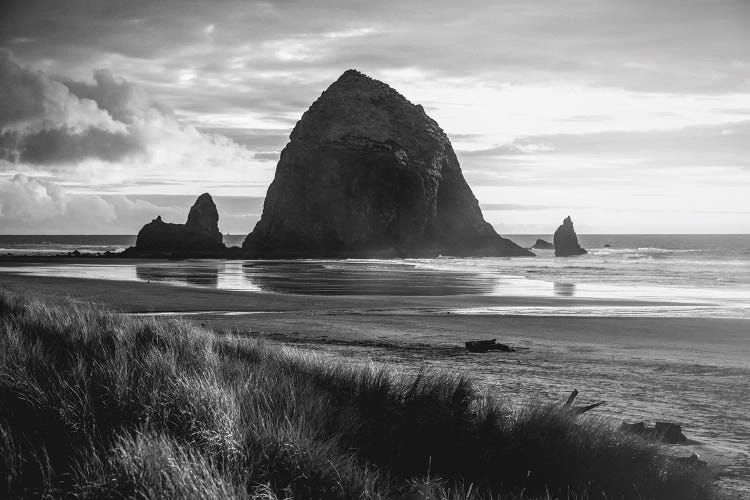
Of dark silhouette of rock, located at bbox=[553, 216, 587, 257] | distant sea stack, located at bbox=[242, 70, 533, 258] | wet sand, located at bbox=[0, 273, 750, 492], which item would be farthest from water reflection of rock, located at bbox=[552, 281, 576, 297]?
dark silhouette of rock, located at bbox=[553, 216, 587, 257]

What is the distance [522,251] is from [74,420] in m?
92.8

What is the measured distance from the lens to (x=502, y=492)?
4730 millimetres

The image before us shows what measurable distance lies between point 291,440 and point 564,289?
24.8m

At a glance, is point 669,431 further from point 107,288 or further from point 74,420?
point 107,288

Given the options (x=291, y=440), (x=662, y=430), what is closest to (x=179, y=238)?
(x=662, y=430)

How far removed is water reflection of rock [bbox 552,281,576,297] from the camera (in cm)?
2569

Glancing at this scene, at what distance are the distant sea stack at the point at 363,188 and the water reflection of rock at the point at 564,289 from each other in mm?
59809

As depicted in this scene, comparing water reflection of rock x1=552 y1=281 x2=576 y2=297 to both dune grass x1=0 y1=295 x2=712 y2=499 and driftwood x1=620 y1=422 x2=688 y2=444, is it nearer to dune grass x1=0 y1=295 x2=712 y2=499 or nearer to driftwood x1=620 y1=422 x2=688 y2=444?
driftwood x1=620 y1=422 x2=688 y2=444

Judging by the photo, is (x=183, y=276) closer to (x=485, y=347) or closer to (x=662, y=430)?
(x=485, y=347)

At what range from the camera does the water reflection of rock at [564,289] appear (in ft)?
84.3

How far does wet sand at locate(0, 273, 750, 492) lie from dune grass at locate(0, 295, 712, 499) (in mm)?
1036

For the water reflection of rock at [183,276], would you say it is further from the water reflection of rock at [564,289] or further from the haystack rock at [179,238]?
the haystack rock at [179,238]

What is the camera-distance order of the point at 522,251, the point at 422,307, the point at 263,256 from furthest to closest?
1. the point at 522,251
2. the point at 263,256
3. the point at 422,307

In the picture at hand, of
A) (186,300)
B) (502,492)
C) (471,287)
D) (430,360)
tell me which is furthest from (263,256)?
(502,492)
